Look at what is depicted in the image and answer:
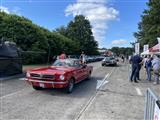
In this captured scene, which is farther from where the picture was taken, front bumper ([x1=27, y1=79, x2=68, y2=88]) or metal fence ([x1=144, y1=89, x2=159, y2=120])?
front bumper ([x1=27, y1=79, x2=68, y2=88])

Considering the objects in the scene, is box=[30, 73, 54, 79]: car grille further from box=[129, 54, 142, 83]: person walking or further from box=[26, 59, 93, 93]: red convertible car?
box=[129, 54, 142, 83]: person walking

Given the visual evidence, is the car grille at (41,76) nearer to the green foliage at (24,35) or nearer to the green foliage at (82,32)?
the green foliage at (24,35)

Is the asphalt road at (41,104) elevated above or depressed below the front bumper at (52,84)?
below

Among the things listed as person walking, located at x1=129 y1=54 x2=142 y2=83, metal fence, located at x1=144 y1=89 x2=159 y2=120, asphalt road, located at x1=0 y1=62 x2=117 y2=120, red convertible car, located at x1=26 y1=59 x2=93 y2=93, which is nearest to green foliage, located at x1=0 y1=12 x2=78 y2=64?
person walking, located at x1=129 y1=54 x2=142 y2=83

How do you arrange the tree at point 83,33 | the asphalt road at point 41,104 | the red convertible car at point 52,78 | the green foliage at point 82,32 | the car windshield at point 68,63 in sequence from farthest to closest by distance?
the tree at point 83,33 < the green foliage at point 82,32 < the car windshield at point 68,63 < the red convertible car at point 52,78 < the asphalt road at point 41,104

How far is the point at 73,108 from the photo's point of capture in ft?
25.3

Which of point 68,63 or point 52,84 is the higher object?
point 68,63

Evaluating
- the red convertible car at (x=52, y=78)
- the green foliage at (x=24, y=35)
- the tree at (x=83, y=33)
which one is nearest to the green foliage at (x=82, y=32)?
the tree at (x=83, y=33)

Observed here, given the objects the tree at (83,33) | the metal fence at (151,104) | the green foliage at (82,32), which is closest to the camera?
the metal fence at (151,104)

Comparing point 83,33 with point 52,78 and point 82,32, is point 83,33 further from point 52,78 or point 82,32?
point 52,78

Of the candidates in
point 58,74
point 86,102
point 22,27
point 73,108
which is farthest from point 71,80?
point 22,27

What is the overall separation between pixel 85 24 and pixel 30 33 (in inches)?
2181

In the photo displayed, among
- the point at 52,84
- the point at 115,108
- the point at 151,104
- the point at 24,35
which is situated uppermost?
the point at 24,35

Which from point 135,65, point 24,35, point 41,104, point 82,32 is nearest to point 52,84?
point 41,104
